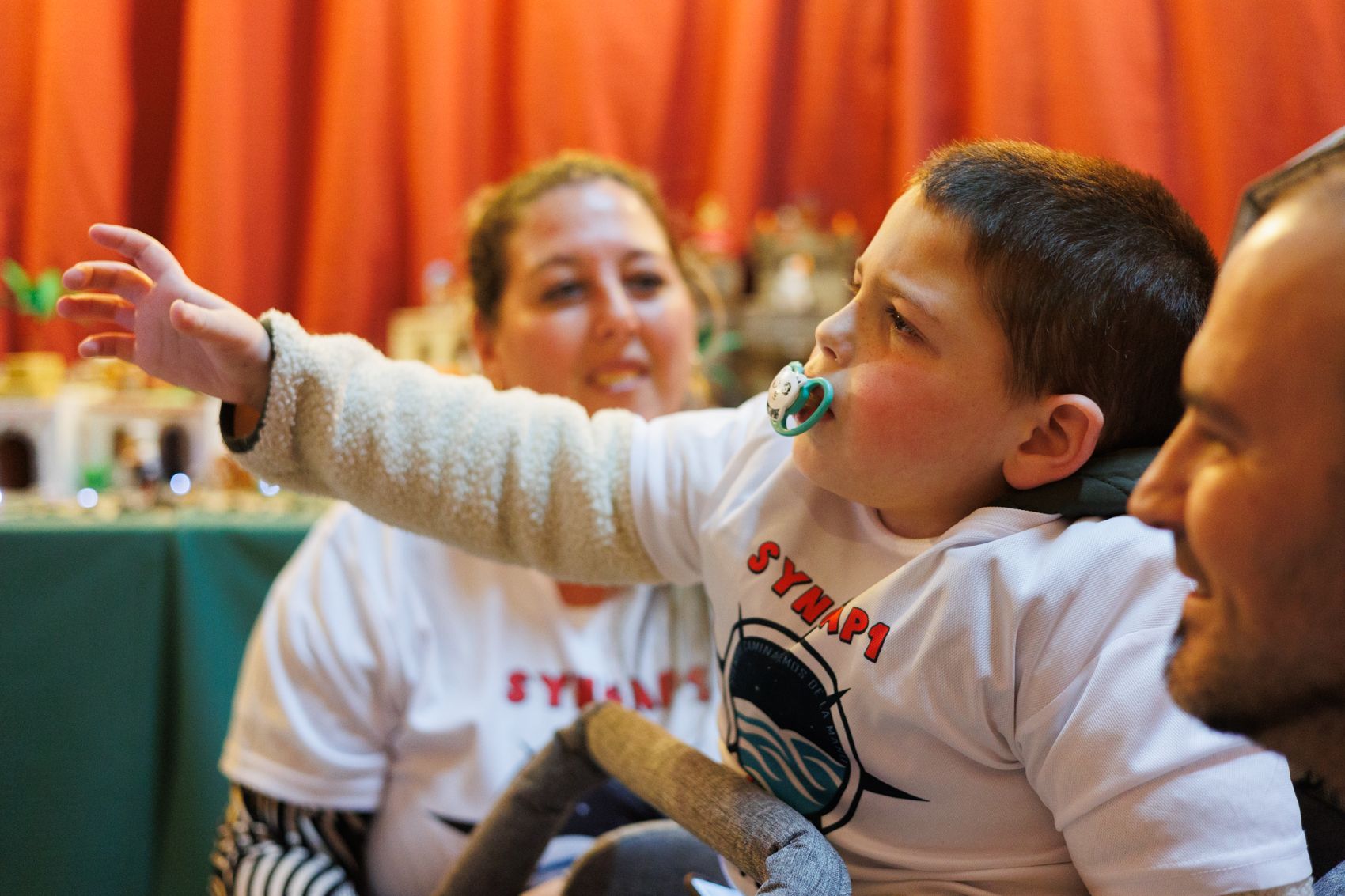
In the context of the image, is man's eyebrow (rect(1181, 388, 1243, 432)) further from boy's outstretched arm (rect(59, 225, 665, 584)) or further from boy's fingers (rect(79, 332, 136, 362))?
boy's fingers (rect(79, 332, 136, 362))

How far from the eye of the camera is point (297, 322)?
635mm

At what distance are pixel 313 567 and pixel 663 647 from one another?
1.11ft

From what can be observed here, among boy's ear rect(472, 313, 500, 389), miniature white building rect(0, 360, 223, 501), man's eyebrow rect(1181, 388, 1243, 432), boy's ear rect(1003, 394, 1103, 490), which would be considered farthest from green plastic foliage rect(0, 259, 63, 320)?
man's eyebrow rect(1181, 388, 1243, 432)

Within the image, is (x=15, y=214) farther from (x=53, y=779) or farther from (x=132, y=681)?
(x=53, y=779)

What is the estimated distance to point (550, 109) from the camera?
2408mm

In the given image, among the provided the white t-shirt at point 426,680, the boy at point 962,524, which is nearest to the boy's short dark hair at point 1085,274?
the boy at point 962,524

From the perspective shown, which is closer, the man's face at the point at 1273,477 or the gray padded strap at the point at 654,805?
the man's face at the point at 1273,477

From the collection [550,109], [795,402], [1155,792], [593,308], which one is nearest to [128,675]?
[593,308]

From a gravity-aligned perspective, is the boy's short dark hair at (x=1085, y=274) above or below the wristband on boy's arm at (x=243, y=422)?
above

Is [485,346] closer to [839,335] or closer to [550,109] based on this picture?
[839,335]

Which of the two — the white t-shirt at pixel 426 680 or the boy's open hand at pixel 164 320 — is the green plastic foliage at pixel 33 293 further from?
the boy's open hand at pixel 164 320

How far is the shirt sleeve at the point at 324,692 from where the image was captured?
0.92 meters

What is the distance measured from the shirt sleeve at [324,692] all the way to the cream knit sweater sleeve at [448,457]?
336mm

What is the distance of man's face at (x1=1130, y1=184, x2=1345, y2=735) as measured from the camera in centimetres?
31
